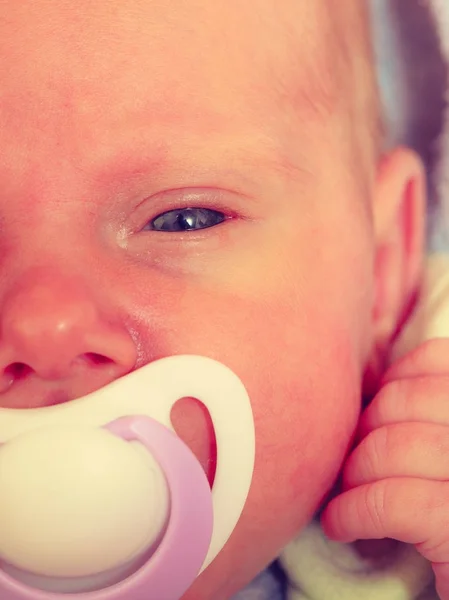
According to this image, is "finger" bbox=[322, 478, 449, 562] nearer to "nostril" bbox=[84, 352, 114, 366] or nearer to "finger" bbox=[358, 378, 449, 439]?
"finger" bbox=[358, 378, 449, 439]

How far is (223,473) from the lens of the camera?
2.53ft

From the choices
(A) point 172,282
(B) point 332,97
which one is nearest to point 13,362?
(A) point 172,282

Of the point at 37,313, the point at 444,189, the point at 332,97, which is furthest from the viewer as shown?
the point at 444,189

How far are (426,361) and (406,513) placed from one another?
0.61 feet

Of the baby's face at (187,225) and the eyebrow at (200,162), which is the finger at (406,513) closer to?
the baby's face at (187,225)

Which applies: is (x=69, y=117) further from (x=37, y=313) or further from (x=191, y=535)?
(x=191, y=535)

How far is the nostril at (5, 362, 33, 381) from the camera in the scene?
74 centimetres

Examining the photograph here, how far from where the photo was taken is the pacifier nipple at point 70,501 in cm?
66

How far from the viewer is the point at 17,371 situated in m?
0.75

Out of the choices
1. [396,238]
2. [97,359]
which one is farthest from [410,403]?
[97,359]

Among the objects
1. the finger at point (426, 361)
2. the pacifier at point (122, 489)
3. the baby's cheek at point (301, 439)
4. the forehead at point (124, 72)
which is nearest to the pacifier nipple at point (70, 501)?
the pacifier at point (122, 489)

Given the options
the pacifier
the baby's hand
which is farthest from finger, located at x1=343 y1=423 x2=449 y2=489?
the pacifier

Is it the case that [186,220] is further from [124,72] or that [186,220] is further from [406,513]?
[406,513]

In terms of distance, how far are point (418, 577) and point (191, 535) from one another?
0.37 m
